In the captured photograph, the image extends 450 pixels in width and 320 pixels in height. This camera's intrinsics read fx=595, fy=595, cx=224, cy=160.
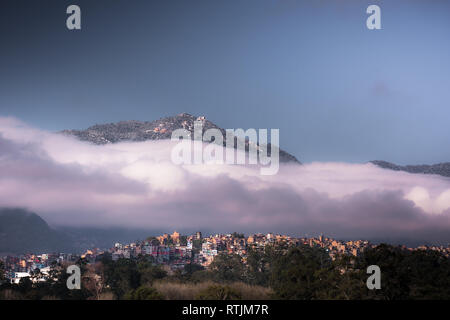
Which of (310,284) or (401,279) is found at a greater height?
(401,279)

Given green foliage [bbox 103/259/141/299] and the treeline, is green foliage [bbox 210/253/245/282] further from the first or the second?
green foliage [bbox 103/259/141/299]

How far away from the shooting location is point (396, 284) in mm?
56344

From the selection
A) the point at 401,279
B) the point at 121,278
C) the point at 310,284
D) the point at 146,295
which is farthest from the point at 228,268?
the point at 146,295

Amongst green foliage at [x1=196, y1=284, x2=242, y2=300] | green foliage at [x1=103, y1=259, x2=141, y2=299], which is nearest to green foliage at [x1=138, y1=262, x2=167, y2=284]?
green foliage at [x1=103, y1=259, x2=141, y2=299]

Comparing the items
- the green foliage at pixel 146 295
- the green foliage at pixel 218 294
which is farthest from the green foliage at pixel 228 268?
the green foliage at pixel 146 295

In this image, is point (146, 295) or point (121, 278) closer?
point (146, 295)

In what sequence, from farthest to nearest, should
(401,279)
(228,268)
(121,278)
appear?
(228,268) < (121,278) < (401,279)

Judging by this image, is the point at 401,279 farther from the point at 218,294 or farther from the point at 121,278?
the point at 121,278

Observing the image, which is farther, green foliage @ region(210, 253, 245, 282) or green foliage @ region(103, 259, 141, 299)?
green foliage @ region(210, 253, 245, 282)

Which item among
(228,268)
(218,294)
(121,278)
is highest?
(218,294)

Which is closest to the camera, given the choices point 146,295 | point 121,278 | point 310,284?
point 146,295
